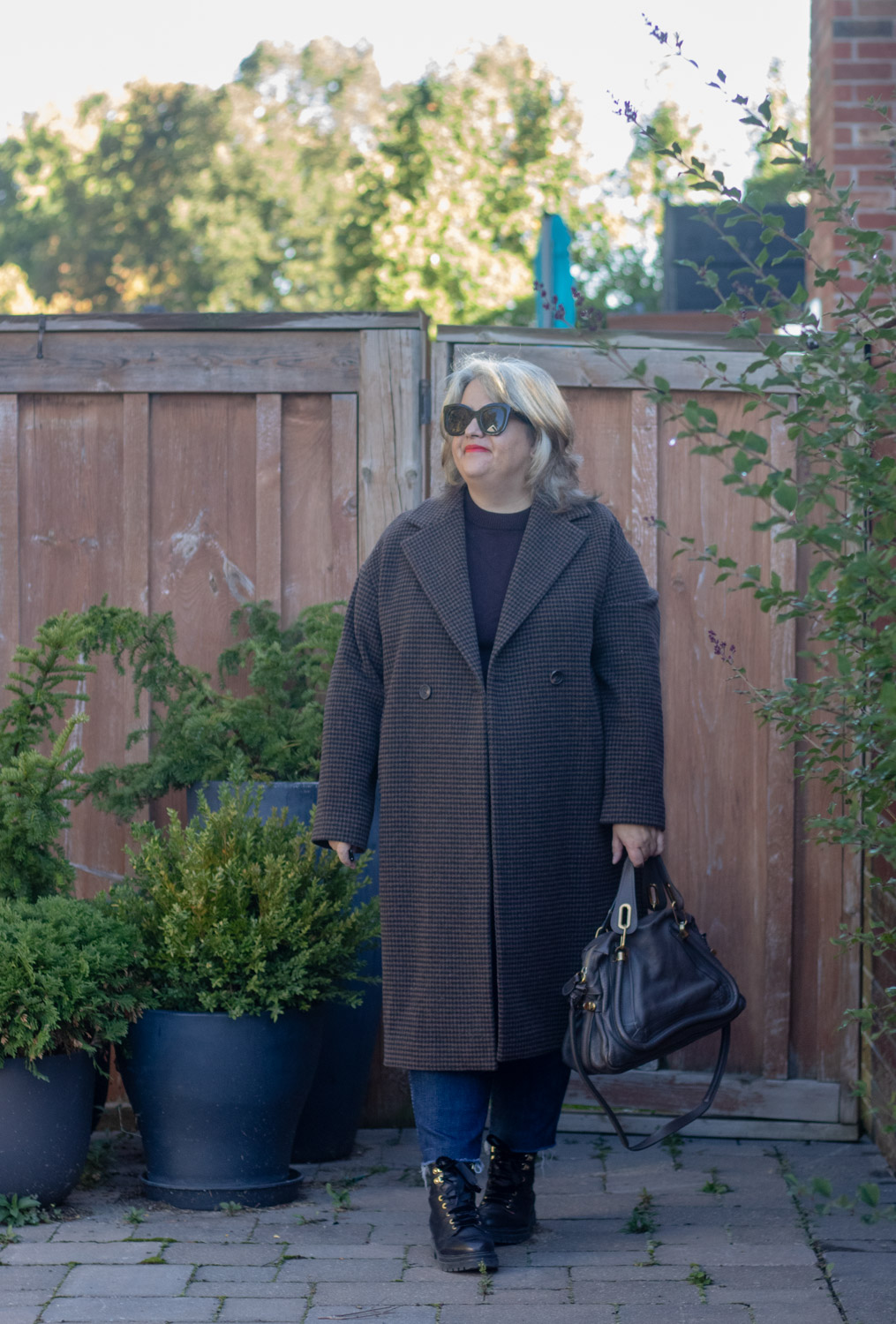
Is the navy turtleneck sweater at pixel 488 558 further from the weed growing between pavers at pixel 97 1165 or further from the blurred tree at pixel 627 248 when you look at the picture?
the blurred tree at pixel 627 248

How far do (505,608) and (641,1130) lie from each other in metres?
1.83

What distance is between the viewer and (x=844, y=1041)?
4.05 m

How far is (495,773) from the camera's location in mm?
3047

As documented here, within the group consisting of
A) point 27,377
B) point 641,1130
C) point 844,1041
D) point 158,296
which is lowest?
point 641,1130

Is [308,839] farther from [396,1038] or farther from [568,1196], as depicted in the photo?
[568,1196]

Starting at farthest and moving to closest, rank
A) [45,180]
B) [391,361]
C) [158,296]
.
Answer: [45,180], [158,296], [391,361]

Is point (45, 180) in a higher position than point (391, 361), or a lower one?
higher

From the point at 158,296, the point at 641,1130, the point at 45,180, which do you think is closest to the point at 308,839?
the point at 641,1130

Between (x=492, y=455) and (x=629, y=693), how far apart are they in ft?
2.04

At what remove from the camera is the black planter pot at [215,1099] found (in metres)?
3.26

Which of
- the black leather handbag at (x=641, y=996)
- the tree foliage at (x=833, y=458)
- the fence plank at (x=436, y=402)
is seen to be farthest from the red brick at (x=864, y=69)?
the black leather handbag at (x=641, y=996)

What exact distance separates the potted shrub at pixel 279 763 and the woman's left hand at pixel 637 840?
2.81 ft

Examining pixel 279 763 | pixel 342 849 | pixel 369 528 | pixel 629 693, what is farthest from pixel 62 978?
pixel 369 528

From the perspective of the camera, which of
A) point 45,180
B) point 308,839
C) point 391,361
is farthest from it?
point 45,180
